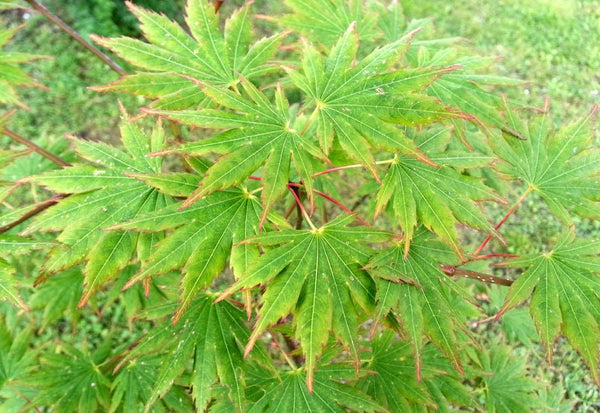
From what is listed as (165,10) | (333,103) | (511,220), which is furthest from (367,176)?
(165,10)

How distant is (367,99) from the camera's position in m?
1.34

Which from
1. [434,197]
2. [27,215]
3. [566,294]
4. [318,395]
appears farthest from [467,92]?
[27,215]

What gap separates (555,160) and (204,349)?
1.42 metres

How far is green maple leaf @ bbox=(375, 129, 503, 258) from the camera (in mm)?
1360

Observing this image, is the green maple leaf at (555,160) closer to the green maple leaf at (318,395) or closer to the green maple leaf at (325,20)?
the green maple leaf at (325,20)

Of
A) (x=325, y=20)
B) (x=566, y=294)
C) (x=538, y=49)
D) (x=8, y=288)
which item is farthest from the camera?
(x=538, y=49)

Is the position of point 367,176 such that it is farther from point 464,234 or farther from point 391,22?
point 464,234

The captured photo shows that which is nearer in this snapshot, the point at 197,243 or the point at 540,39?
the point at 197,243

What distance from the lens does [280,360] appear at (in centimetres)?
303

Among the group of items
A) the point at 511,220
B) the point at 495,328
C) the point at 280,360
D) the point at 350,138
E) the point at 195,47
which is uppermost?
the point at 195,47

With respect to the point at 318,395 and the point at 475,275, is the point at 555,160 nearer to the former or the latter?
the point at 475,275

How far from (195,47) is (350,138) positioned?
0.69 m

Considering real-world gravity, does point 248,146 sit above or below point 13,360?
above

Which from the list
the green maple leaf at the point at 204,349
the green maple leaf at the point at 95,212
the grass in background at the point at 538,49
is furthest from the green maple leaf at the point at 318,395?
the grass in background at the point at 538,49
